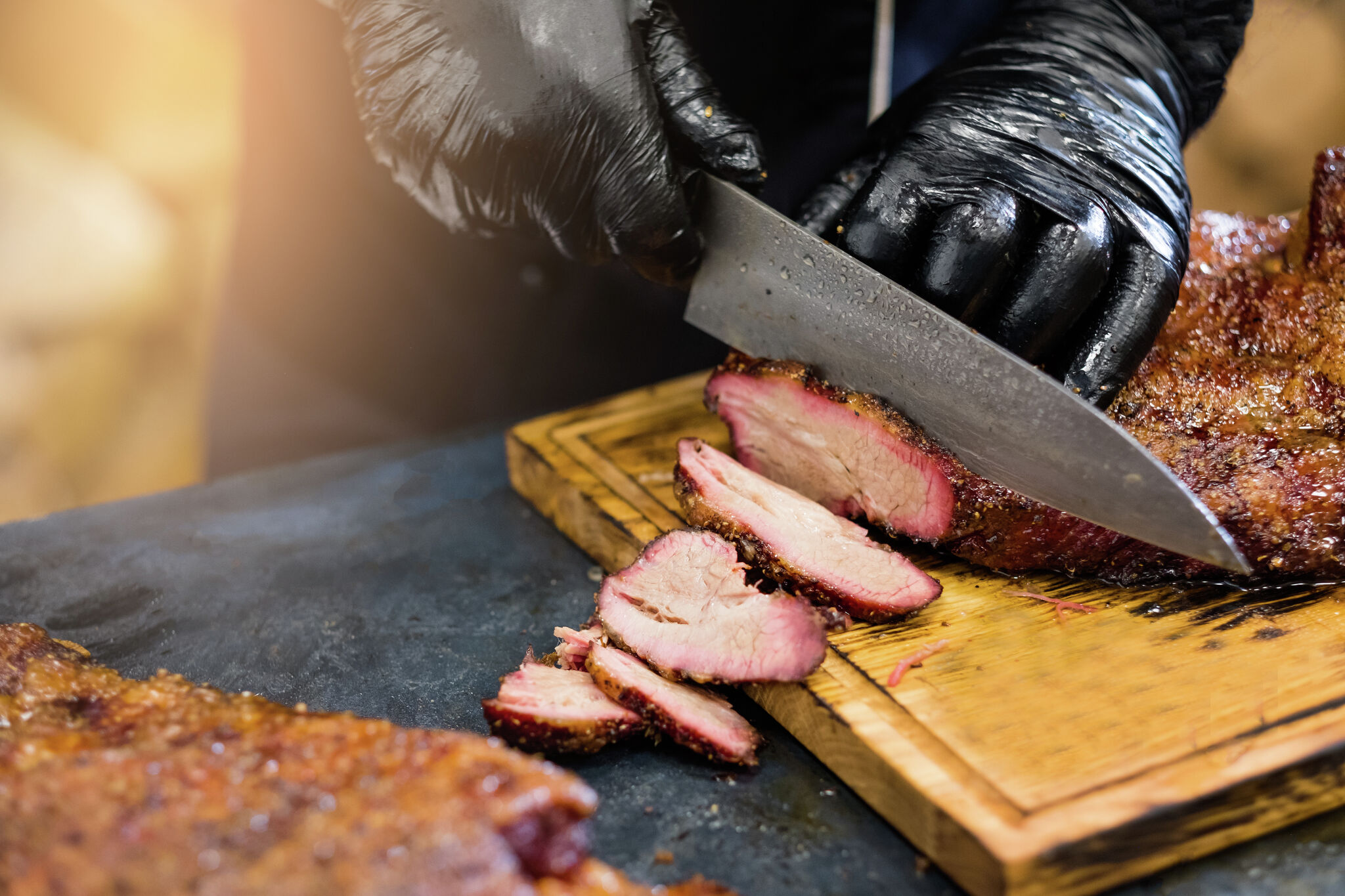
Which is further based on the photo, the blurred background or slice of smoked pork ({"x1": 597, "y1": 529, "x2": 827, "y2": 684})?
the blurred background

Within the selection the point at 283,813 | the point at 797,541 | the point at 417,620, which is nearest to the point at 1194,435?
the point at 797,541

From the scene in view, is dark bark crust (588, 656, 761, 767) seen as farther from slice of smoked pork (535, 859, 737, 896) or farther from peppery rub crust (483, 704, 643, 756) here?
slice of smoked pork (535, 859, 737, 896)

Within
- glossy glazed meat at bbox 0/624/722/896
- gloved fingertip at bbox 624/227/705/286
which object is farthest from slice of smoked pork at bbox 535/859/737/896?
gloved fingertip at bbox 624/227/705/286

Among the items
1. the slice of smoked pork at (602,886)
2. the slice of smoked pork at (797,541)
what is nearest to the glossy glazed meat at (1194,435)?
the slice of smoked pork at (797,541)

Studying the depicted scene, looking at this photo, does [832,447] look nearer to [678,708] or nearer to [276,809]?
[678,708]

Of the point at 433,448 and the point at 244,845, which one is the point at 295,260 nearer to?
the point at 433,448

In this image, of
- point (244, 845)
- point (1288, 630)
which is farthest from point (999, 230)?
point (244, 845)

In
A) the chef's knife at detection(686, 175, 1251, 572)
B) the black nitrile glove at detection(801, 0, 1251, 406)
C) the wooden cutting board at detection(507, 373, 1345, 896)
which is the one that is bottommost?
the wooden cutting board at detection(507, 373, 1345, 896)
